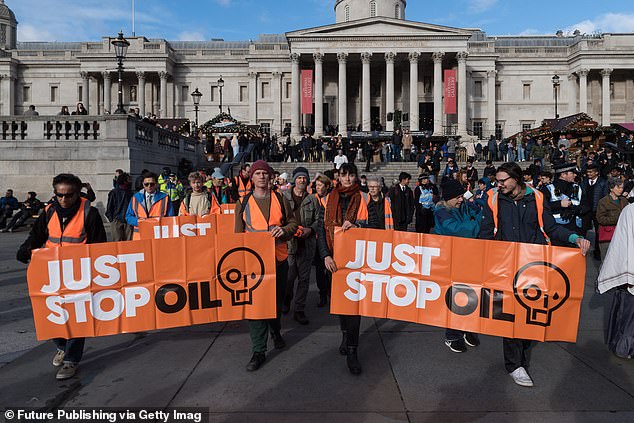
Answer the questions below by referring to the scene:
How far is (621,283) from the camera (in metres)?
4.99

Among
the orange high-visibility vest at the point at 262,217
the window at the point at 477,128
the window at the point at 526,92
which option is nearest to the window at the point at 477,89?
the window at the point at 477,128

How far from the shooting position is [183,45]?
73.4m

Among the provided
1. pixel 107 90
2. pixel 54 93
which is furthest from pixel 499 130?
pixel 54 93

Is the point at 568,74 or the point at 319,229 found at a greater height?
the point at 568,74

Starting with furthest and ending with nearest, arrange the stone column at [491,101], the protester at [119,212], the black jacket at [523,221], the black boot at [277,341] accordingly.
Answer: the stone column at [491,101] < the protester at [119,212] < the black boot at [277,341] < the black jacket at [523,221]

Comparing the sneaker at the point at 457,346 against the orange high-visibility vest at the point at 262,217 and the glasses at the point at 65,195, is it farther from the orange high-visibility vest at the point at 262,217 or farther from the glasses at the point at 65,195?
the glasses at the point at 65,195

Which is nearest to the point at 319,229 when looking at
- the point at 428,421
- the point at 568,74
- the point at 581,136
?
the point at 428,421

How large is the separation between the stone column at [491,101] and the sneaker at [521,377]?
60467 mm

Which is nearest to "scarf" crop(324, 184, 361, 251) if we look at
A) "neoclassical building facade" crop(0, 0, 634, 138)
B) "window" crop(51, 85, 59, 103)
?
"neoclassical building facade" crop(0, 0, 634, 138)

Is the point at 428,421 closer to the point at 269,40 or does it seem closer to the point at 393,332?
the point at 393,332

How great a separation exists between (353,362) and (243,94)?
204ft

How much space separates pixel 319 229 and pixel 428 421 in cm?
225

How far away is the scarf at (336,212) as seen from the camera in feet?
17.5

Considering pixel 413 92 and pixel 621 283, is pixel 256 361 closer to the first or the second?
pixel 621 283
